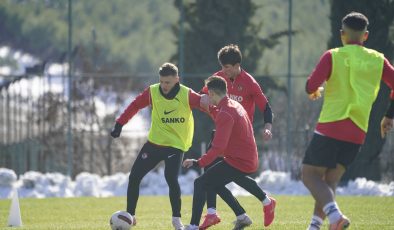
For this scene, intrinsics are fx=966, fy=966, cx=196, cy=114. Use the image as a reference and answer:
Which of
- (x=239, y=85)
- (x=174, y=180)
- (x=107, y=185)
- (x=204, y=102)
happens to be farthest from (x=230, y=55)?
(x=107, y=185)

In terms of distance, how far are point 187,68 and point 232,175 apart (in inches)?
525

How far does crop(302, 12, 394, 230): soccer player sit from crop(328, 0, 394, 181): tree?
35.9ft

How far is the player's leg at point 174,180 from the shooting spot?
1040cm

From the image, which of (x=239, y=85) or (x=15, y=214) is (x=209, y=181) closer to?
(x=239, y=85)

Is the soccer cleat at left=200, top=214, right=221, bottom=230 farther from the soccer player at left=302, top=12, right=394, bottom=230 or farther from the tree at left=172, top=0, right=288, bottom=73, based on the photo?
the tree at left=172, top=0, right=288, bottom=73

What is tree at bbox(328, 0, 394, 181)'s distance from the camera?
1941 centimetres

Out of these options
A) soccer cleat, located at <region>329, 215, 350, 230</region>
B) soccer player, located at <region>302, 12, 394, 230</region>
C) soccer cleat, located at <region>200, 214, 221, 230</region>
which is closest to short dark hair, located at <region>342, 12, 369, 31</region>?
soccer player, located at <region>302, 12, 394, 230</region>

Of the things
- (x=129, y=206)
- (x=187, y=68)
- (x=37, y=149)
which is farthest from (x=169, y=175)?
(x=187, y=68)

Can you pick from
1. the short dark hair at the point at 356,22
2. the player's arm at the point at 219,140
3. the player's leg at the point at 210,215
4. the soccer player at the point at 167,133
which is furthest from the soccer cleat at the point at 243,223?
the short dark hair at the point at 356,22

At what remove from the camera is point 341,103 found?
8445mm

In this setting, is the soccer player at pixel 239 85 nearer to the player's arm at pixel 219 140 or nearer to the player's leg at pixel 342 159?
the player's arm at pixel 219 140

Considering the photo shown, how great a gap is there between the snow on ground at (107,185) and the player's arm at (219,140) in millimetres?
8840

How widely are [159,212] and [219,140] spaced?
453 centimetres

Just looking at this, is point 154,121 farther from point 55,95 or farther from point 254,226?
point 55,95
